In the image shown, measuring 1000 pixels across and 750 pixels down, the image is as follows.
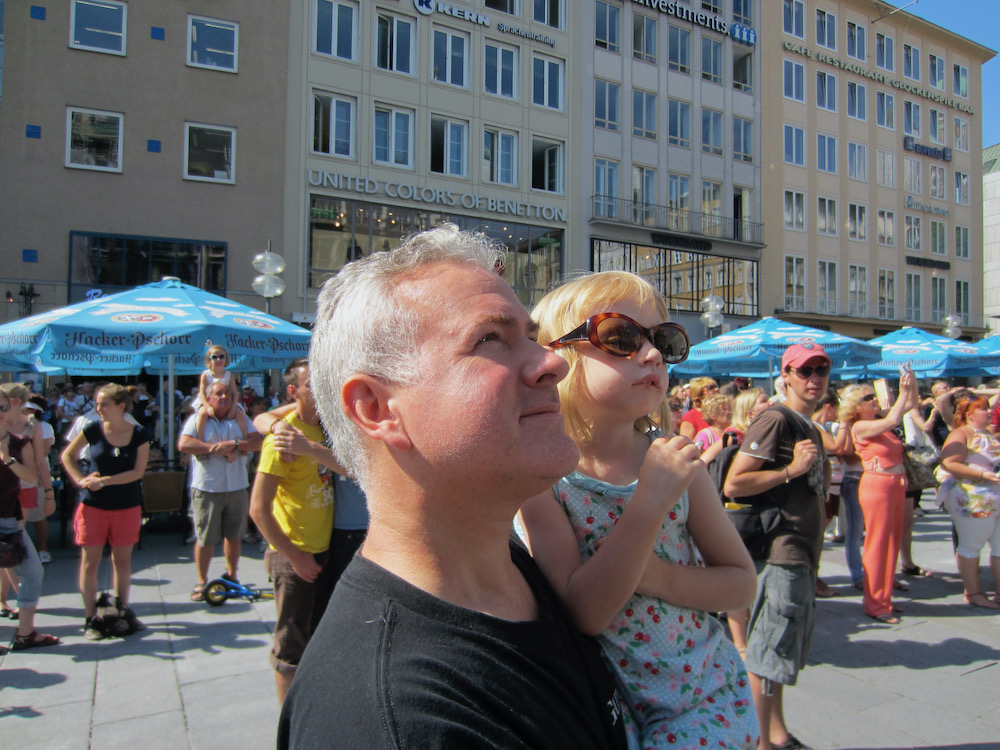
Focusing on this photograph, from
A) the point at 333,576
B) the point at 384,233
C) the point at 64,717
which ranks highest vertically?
the point at 384,233

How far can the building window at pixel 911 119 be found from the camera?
33.5m

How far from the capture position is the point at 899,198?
3316 centimetres

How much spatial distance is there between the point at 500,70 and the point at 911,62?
24950mm

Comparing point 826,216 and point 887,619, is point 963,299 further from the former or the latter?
point 887,619

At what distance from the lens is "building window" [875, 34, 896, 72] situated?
3259 cm

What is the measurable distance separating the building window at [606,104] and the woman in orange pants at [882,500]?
71.1ft

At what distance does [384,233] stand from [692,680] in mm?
20740

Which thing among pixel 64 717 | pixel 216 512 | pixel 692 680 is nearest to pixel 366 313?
pixel 692 680

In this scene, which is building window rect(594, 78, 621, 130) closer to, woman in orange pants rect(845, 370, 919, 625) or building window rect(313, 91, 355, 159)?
building window rect(313, 91, 355, 159)

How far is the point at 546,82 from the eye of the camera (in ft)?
78.1

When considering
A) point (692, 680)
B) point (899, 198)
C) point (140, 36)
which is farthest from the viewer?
point (899, 198)

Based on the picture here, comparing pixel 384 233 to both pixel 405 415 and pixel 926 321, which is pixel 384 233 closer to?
pixel 405 415

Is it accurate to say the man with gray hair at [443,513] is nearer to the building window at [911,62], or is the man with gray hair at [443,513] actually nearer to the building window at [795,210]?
the building window at [795,210]

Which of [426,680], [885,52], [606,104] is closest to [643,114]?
[606,104]
